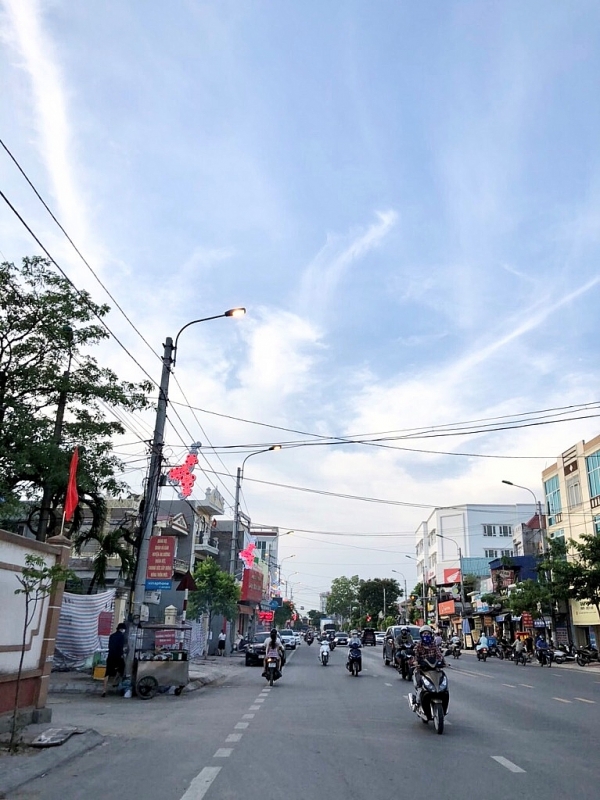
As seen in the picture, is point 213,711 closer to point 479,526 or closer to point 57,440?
point 57,440

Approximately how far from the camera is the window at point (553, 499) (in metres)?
45.8

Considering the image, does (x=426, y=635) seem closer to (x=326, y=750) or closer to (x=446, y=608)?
(x=326, y=750)

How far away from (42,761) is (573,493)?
41005 mm

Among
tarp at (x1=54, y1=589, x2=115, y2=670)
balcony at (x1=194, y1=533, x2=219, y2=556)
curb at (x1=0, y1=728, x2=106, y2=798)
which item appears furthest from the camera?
balcony at (x1=194, y1=533, x2=219, y2=556)

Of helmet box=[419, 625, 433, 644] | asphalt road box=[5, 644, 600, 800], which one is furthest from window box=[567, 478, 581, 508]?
helmet box=[419, 625, 433, 644]

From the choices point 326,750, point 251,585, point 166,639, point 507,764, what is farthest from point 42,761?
point 251,585

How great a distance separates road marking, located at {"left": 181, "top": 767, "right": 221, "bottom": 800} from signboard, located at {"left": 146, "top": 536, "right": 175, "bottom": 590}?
10.2 meters

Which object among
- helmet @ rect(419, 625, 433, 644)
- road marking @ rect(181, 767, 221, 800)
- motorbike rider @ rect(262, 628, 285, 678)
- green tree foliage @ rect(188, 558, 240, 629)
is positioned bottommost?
road marking @ rect(181, 767, 221, 800)

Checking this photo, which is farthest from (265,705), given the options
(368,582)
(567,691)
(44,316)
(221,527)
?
(368,582)

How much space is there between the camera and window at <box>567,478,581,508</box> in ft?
139

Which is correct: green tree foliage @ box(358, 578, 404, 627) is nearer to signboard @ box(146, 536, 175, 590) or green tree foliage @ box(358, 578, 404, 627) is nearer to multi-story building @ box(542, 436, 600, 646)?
multi-story building @ box(542, 436, 600, 646)

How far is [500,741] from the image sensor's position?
31.7 feet

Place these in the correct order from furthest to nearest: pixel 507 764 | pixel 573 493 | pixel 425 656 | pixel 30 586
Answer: pixel 573 493
pixel 425 656
pixel 30 586
pixel 507 764

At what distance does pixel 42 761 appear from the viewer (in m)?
8.10
